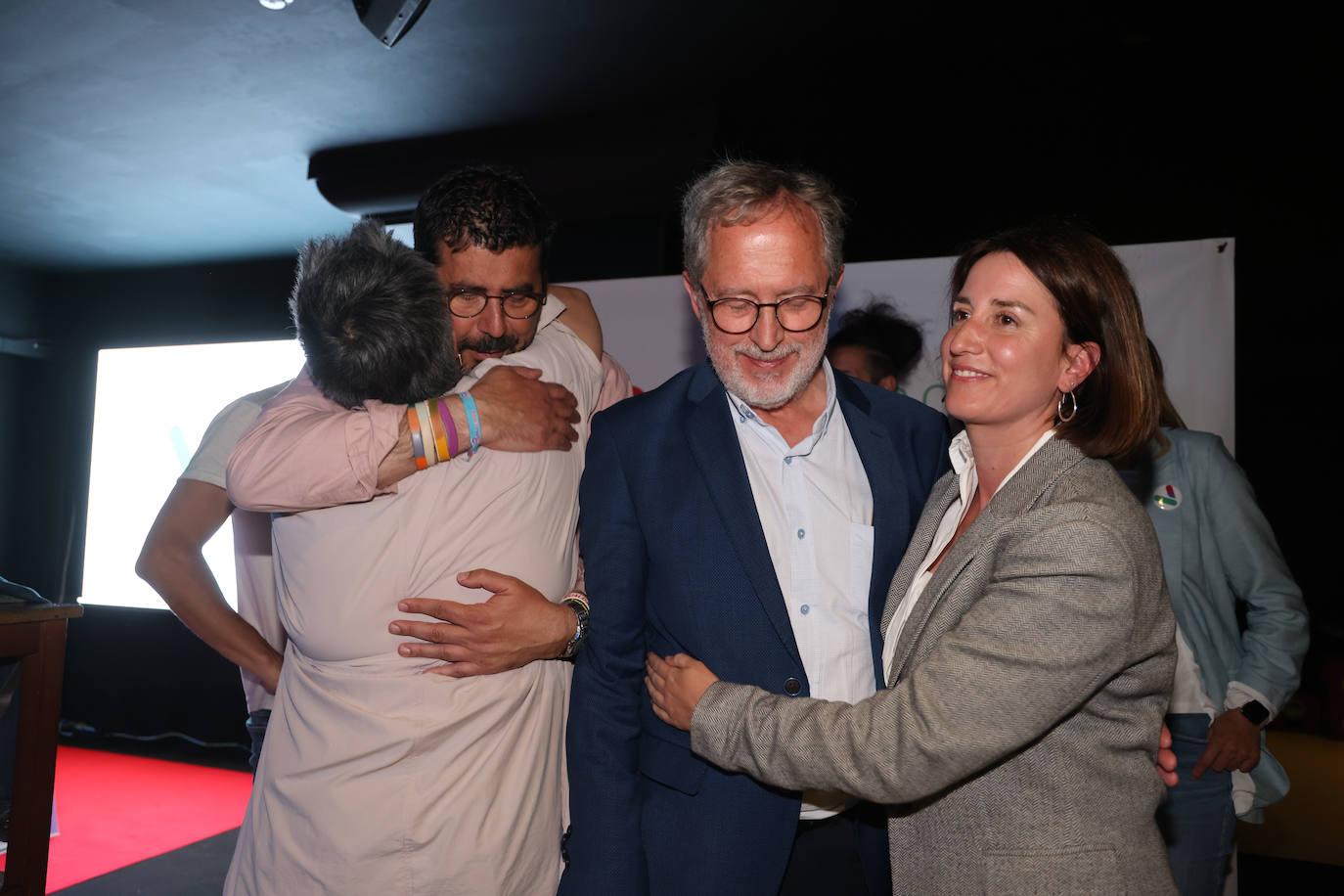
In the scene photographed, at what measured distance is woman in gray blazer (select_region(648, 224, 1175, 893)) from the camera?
1250 millimetres

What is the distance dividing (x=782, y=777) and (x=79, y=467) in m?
9.39

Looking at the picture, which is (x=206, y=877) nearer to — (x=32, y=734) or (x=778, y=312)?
(x=32, y=734)

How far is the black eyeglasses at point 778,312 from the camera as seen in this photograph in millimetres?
1663

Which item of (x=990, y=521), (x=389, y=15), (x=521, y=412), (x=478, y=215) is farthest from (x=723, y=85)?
(x=990, y=521)

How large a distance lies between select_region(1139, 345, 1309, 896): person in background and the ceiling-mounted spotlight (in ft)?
8.54

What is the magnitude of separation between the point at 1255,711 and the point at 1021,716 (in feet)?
6.48

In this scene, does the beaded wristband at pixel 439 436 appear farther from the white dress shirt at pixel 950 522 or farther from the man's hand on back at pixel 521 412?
the white dress shirt at pixel 950 522

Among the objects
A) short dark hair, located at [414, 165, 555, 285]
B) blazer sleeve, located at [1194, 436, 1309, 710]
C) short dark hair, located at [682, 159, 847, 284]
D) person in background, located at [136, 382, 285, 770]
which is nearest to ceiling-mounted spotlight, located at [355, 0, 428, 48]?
short dark hair, located at [414, 165, 555, 285]

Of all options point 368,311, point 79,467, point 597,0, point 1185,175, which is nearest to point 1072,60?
point 1185,175

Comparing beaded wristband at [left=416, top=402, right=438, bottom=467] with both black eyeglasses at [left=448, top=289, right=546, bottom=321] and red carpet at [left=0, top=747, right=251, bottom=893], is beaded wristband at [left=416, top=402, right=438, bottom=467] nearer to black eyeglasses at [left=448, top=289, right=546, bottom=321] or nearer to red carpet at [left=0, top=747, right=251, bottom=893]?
black eyeglasses at [left=448, top=289, right=546, bottom=321]

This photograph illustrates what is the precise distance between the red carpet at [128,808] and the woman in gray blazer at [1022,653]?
5064 mm

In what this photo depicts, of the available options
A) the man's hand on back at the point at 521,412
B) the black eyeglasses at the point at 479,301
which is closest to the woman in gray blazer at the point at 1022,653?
the man's hand on back at the point at 521,412

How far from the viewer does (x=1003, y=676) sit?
1.24 metres

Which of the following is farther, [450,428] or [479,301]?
[479,301]
